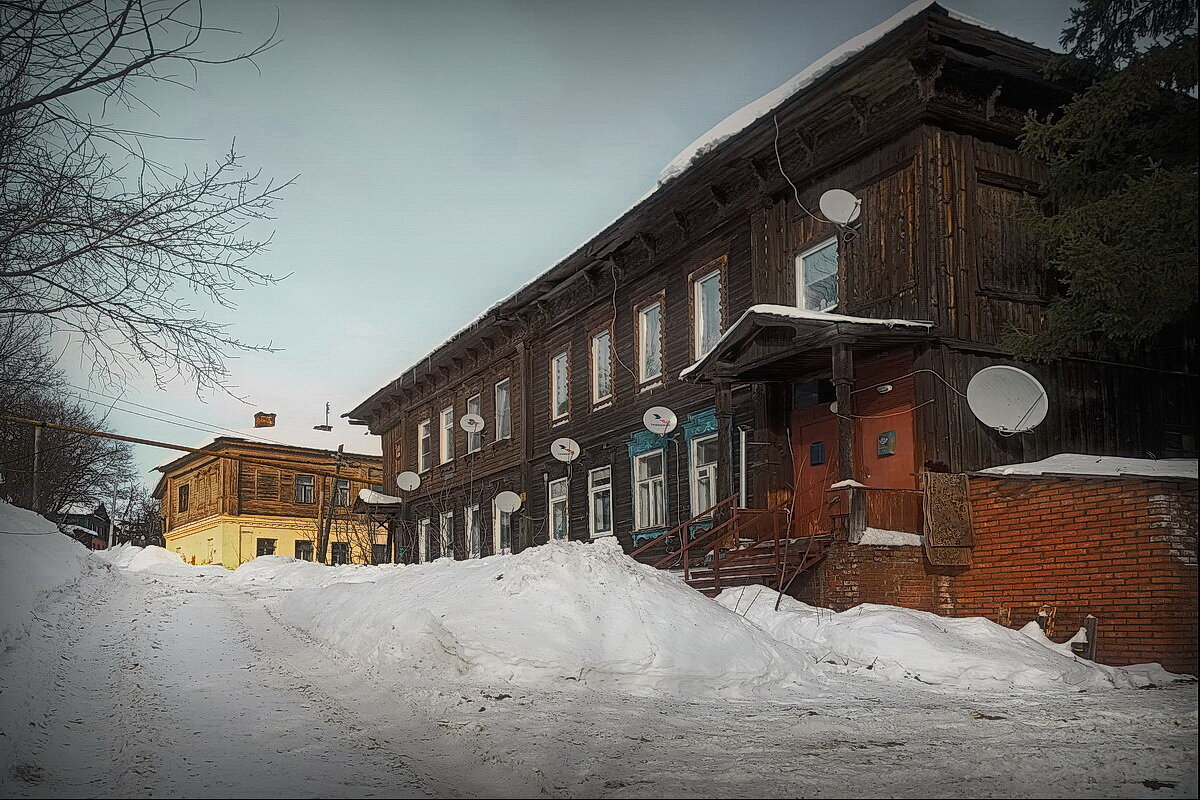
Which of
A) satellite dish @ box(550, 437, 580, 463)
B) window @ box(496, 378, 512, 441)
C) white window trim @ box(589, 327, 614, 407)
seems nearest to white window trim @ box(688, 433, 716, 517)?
white window trim @ box(589, 327, 614, 407)

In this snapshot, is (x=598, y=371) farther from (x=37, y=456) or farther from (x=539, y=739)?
(x=539, y=739)

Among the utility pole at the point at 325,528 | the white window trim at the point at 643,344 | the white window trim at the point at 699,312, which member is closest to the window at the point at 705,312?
the white window trim at the point at 699,312

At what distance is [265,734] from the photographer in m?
6.84

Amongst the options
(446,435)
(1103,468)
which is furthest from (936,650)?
(446,435)

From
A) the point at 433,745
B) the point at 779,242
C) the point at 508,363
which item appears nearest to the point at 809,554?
the point at 779,242

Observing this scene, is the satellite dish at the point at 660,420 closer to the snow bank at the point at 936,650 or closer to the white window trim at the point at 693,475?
the white window trim at the point at 693,475

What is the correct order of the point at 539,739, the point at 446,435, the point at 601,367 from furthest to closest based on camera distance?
1. the point at 446,435
2. the point at 601,367
3. the point at 539,739

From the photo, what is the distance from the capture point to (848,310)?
1553 centimetres

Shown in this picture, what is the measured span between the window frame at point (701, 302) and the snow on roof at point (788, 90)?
1.85 m

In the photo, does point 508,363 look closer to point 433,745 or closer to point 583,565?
point 583,565

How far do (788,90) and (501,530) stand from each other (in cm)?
1597

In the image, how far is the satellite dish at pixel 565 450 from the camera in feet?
75.4

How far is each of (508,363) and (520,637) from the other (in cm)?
1908

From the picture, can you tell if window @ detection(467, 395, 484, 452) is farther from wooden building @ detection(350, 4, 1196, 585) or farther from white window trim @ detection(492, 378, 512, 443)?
wooden building @ detection(350, 4, 1196, 585)
